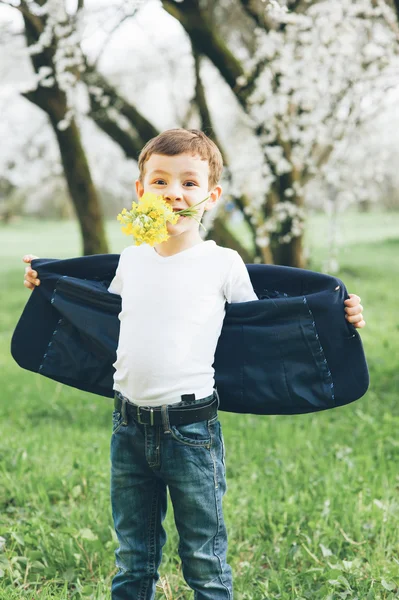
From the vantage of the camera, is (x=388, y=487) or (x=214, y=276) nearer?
(x=214, y=276)

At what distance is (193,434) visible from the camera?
2.20 metres

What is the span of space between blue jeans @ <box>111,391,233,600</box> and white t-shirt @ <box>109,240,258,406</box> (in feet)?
0.32

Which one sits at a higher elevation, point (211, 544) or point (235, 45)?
point (235, 45)

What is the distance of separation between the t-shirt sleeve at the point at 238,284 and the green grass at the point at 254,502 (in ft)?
4.06

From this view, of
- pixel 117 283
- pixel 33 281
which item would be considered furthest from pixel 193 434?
pixel 33 281

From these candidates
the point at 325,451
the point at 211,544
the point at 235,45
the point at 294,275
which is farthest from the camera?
the point at 235,45

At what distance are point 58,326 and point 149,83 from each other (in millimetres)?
18212

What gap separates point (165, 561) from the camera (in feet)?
9.70

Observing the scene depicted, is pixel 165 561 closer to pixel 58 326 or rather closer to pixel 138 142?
pixel 58 326

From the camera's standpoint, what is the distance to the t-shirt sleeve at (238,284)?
234cm

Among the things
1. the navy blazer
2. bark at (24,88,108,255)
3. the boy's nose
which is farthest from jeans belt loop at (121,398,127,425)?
bark at (24,88,108,255)

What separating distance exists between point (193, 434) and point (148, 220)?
73 centimetres

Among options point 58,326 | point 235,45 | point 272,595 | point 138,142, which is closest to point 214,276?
point 58,326

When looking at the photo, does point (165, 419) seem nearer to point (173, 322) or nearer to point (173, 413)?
point (173, 413)
